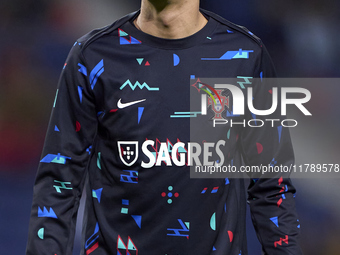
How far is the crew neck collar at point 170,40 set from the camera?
123 centimetres

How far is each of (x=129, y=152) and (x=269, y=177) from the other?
0.35 metres

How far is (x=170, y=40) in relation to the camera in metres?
1.22

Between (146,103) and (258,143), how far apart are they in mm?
301

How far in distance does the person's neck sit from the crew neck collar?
1 centimetres

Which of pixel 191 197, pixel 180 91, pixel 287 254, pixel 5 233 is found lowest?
pixel 5 233

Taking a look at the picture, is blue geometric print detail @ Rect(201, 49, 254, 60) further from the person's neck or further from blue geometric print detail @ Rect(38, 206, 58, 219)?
blue geometric print detail @ Rect(38, 206, 58, 219)

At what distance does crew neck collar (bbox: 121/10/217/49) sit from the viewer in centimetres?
123

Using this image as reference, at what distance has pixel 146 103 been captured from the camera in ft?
3.93

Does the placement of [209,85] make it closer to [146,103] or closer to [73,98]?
[146,103]

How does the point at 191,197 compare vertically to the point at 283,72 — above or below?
below

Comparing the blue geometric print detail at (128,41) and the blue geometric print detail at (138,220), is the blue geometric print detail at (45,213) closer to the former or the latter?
the blue geometric print detail at (138,220)

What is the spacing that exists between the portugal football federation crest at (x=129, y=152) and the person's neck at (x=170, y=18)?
0.27 meters

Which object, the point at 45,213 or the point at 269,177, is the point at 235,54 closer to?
the point at 269,177

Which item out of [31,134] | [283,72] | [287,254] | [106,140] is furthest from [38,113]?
[287,254]
